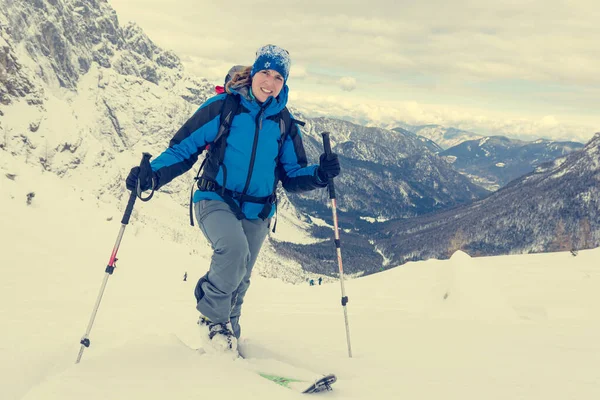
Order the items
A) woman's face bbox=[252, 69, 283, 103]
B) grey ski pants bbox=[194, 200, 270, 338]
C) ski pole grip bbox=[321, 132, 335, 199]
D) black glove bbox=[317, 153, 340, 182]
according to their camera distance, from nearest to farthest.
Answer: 1. grey ski pants bbox=[194, 200, 270, 338]
2. woman's face bbox=[252, 69, 283, 103]
3. black glove bbox=[317, 153, 340, 182]
4. ski pole grip bbox=[321, 132, 335, 199]

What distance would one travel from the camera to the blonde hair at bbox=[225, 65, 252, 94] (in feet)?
18.0

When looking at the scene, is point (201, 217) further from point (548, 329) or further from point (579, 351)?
point (548, 329)

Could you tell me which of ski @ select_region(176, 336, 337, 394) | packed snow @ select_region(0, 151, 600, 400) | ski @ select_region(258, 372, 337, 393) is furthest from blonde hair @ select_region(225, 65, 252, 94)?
ski @ select_region(258, 372, 337, 393)

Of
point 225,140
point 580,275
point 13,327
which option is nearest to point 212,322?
point 225,140

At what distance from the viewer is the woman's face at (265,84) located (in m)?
5.46

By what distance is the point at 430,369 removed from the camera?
5039mm

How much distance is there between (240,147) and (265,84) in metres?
0.91

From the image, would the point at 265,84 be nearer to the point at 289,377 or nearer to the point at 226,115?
the point at 226,115

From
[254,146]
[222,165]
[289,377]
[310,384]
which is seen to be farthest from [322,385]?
[254,146]

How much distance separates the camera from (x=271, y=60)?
5.59 metres

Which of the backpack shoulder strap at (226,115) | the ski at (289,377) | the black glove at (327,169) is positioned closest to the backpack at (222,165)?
the backpack shoulder strap at (226,115)

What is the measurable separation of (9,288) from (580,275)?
57.0 ft

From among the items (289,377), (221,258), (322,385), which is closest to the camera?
(322,385)

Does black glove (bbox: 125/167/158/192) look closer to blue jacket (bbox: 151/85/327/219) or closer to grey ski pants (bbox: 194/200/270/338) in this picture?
blue jacket (bbox: 151/85/327/219)
